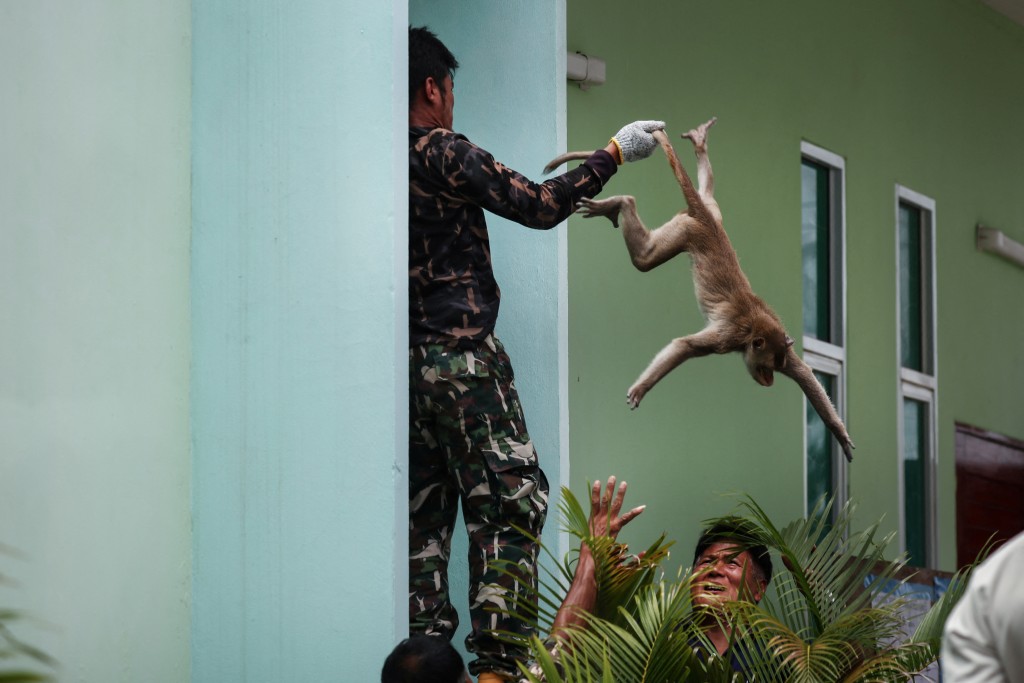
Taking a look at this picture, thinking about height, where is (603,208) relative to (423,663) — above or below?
above

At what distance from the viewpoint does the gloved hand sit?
365 cm

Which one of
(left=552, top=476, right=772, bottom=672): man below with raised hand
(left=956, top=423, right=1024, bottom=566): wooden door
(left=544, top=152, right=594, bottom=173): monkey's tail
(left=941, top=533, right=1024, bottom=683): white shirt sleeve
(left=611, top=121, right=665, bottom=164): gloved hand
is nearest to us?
(left=941, top=533, right=1024, bottom=683): white shirt sleeve

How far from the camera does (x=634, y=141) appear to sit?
3.66m

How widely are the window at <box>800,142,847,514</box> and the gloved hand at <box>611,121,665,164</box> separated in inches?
86.5

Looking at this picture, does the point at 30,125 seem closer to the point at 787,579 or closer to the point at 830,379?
the point at 787,579

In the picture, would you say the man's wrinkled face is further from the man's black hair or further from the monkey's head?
the man's black hair

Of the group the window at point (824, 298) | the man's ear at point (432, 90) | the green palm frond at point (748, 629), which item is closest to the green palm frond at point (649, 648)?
the green palm frond at point (748, 629)

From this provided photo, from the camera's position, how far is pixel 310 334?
11.3 ft

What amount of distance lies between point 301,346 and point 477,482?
48 cm

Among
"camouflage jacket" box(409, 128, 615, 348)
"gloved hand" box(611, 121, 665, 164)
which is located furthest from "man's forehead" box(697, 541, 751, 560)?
"gloved hand" box(611, 121, 665, 164)

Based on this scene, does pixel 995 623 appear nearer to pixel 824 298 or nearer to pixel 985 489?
pixel 824 298

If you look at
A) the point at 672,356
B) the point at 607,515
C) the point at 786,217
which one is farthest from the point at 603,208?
the point at 786,217

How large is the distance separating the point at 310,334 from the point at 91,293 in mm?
484

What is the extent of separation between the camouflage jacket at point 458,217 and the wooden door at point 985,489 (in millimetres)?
3703
